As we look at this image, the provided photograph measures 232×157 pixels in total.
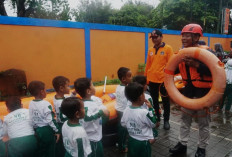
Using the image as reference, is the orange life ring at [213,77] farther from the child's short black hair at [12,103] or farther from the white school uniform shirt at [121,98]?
the child's short black hair at [12,103]

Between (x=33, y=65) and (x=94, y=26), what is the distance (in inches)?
108

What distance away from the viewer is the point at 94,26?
7.48 metres

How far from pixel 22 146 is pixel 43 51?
15.2ft

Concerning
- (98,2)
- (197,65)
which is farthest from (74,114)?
(98,2)

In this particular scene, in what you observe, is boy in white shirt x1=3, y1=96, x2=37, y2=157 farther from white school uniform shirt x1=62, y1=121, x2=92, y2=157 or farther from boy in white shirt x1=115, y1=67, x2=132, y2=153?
boy in white shirt x1=115, y1=67, x2=132, y2=153

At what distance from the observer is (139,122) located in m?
1.98

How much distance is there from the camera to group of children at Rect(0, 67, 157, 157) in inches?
70.4

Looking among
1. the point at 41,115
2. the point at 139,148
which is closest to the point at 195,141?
the point at 139,148

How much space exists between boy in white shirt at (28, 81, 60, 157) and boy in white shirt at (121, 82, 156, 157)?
0.94 m

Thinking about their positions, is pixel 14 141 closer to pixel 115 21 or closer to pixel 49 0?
pixel 49 0

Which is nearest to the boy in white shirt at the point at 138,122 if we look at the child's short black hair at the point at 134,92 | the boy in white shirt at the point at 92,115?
the child's short black hair at the point at 134,92

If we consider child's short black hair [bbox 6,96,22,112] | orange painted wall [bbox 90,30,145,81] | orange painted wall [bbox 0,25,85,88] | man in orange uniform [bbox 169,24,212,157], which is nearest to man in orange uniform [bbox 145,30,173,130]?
man in orange uniform [bbox 169,24,212,157]

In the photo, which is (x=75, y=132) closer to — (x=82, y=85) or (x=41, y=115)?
(x=82, y=85)

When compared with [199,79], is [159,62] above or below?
above
